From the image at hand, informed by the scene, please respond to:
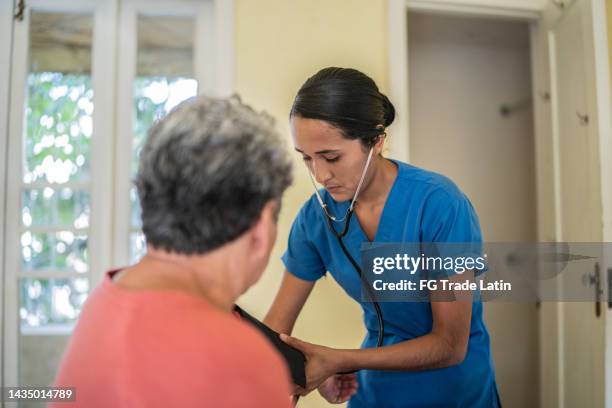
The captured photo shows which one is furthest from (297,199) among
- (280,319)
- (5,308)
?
(5,308)

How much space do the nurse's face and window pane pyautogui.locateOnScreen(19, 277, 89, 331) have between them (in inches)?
46.4

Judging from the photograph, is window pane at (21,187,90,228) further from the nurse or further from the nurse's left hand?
the nurse's left hand

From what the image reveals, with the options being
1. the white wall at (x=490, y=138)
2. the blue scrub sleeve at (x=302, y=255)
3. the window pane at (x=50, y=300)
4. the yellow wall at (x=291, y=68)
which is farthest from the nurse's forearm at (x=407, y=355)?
the white wall at (x=490, y=138)

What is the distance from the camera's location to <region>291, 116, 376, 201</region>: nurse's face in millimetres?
893

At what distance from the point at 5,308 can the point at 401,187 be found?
148cm

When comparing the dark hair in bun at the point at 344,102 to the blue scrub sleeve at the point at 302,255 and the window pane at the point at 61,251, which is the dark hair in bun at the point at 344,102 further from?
the window pane at the point at 61,251

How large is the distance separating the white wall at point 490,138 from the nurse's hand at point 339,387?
161cm

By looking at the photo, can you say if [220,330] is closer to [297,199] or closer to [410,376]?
[410,376]

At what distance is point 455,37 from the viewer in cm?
238

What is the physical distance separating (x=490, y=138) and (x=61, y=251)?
2056mm

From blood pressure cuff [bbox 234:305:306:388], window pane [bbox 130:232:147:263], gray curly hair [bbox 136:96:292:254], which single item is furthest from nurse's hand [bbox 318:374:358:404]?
window pane [bbox 130:232:147:263]

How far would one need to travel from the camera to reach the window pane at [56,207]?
5.63 ft

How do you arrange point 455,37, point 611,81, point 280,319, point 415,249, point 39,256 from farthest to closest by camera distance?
point 455,37
point 39,256
point 611,81
point 280,319
point 415,249

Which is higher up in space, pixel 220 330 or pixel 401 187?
pixel 401 187
